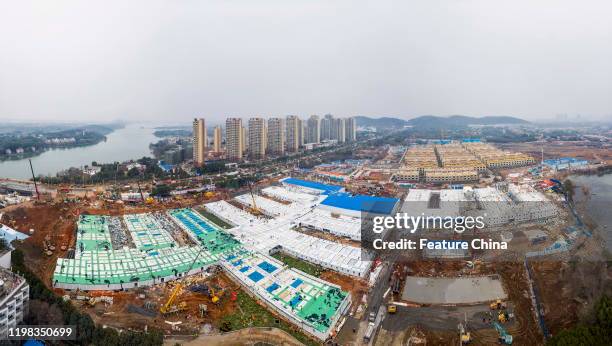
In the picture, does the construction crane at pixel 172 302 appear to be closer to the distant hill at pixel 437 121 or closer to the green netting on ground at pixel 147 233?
the green netting on ground at pixel 147 233

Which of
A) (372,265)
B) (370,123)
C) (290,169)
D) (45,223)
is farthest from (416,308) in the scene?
(370,123)

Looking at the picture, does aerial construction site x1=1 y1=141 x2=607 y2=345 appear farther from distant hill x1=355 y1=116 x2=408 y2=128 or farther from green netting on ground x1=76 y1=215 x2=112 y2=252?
distant hill x1=355 y1=116 x2=408 y2=128

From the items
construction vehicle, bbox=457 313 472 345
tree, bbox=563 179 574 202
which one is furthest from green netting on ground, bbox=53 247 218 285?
tree, bbox=563 179 574 202

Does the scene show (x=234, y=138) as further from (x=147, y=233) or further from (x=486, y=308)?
(x=486, y=308)

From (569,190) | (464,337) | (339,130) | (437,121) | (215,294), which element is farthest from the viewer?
(437,121)

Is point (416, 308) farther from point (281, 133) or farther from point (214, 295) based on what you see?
point (281, 133)

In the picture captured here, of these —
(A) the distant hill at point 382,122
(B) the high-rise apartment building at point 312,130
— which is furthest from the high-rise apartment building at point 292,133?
(A) the distant hill at point 382,122

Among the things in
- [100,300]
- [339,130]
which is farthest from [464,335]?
[339,130]
